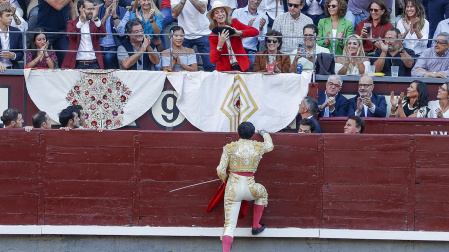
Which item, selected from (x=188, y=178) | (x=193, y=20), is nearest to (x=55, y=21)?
(x=193, y=20)

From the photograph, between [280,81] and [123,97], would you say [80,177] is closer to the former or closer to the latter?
[123,97]

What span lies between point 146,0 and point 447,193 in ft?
15.4

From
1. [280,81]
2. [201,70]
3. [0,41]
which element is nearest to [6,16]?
[0,41]

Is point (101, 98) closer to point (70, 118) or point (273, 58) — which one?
point (70, 118)

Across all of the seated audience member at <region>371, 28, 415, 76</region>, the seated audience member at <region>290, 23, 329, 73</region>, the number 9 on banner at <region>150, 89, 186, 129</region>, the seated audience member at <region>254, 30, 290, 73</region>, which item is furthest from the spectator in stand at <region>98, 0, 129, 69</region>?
the seated audience member at <region>371, 28, 415, 76</region>

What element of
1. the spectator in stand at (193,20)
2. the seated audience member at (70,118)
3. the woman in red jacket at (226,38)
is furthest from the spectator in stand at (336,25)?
the seated audience member at (70,118)

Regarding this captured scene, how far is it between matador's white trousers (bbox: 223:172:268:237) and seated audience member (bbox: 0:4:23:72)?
363cm

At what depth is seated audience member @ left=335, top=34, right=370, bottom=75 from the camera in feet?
38.8

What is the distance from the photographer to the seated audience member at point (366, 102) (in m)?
11.3

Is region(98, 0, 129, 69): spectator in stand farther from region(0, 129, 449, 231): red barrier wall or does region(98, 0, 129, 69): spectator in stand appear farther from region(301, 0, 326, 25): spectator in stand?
region(301, 0, 326, 25): spectator in stand

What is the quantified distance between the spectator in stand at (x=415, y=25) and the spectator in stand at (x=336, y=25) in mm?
739

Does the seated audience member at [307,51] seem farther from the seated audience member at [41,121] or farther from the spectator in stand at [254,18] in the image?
the seated audience member at [41,121]

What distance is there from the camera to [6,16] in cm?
1175

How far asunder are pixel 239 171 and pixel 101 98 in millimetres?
2717
